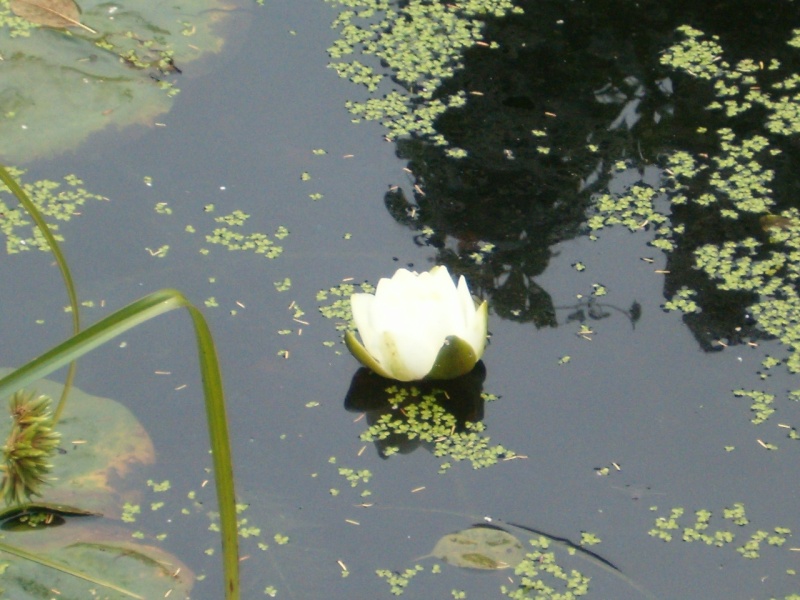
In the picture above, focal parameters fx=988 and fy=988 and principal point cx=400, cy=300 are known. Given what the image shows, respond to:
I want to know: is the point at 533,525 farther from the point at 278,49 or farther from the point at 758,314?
the point at 278,49

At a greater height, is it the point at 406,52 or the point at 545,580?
the point at 406,52

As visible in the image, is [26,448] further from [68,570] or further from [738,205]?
[738,205]

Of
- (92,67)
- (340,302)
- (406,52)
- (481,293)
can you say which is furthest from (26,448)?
(406,52)

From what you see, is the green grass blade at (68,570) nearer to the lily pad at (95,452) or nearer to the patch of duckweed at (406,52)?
the lily pad at (95,452)

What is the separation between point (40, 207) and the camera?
2002 millimetres

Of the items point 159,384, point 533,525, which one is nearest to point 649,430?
point 533,525

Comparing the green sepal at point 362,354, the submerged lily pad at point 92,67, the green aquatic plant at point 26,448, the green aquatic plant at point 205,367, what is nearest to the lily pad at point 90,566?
the green aquatic plant at point 26,448

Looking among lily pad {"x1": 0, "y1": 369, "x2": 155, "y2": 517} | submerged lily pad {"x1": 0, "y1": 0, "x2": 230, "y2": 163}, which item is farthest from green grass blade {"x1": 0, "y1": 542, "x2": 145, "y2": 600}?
submerged lily pad {"x1": 0, "y1": 0, "x2": 230, "y2": 163}

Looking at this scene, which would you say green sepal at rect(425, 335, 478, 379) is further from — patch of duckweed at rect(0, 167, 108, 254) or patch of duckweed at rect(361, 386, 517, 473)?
patch of duckweed at rect(0, 167, 108, 254)

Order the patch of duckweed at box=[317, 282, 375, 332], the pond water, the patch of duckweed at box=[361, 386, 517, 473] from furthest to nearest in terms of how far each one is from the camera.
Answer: the patch of duckweed at box=[317, 282, 375, 332], the patch of duckweed at box=[361, 386, 517, 473], the pond water

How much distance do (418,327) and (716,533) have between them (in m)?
0.56

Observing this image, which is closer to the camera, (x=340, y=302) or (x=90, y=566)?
(x=90, y=566)

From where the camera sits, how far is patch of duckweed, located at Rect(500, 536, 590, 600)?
55.6 inches

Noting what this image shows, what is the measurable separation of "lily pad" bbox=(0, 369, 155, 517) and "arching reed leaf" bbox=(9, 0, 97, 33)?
1137 millimetres
